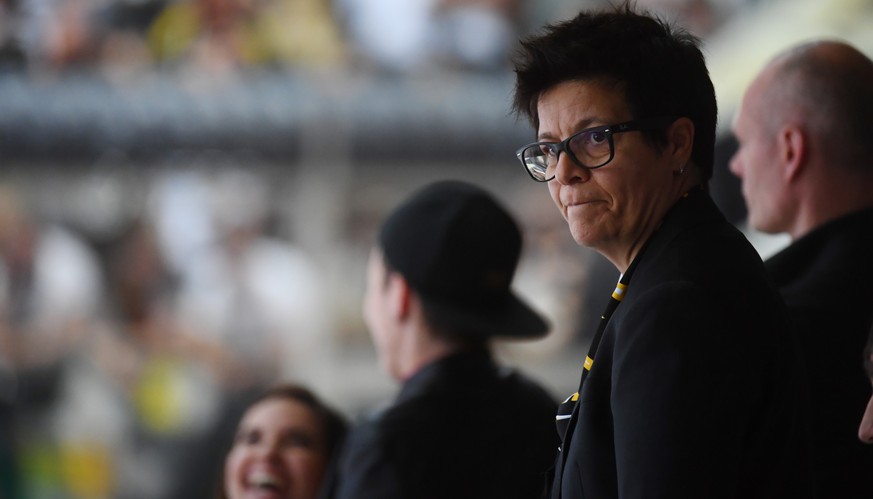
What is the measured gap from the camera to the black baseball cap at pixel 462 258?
80.4 inches

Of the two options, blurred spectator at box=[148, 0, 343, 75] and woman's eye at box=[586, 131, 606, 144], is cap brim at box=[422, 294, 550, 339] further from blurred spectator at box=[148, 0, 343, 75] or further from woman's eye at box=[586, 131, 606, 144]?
blurred spectator at box=[148, 0, 343, 75]

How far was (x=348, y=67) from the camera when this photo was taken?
18.5ft

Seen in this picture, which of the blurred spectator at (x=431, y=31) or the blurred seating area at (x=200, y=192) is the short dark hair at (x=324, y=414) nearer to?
the blurred seating area at (x=200, y=192)

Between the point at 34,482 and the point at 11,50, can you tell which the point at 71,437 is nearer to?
the point at 34,482

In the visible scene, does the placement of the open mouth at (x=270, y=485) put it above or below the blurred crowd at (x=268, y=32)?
below

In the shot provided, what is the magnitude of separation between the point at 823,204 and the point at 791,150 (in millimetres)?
100

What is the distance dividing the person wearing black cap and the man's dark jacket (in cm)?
43

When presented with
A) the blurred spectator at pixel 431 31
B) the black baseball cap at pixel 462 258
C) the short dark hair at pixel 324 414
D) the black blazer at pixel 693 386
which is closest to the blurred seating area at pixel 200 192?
the blurred spectator at pixel 431 31

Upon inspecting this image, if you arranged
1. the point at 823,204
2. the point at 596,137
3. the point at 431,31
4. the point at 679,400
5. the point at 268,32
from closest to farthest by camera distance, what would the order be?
the point at 679,400, the point at 596,137, the point at 823,204, the point at 431,31, the point at 268,32

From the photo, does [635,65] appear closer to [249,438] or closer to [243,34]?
[249,438]

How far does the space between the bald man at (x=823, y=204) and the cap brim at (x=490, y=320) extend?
1.43 feet

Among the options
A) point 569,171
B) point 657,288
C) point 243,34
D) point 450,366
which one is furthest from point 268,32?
point 657,288

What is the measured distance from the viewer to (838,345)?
1.66 metres

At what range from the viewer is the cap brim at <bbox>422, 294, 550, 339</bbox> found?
2.02 metres
